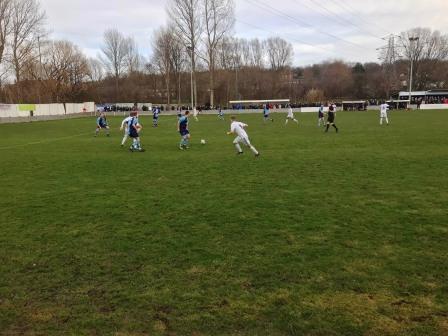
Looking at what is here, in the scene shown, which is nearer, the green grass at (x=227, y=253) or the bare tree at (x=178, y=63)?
the green grass at (x=227, y=253)

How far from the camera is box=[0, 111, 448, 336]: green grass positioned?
13.4 feet

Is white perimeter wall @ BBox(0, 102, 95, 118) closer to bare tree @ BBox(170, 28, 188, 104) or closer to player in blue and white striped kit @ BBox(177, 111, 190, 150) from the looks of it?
bare tree @ BBox(170, 28, 188, 104)

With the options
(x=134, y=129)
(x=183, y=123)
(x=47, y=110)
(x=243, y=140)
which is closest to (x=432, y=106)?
(x=183, y=123)

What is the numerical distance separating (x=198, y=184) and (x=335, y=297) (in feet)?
21.5

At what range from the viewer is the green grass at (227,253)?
4078 millimetres

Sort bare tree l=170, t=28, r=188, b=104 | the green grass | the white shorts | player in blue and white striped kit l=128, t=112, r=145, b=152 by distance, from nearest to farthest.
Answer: the green grass → the white shorts → player in blue and white striped kit l=128, t=112, r=145, b=152 → bare tree l=170, t=28, r=188, b=104

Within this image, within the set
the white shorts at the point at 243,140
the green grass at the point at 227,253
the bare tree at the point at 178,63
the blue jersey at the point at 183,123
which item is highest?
the bare tree at the point at 178,63

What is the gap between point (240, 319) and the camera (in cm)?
404

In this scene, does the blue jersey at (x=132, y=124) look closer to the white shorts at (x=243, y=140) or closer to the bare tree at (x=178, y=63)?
the white shorts at (x=243, y=140)

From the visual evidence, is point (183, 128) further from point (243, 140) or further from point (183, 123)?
point (243, 140)

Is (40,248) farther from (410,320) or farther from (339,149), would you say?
(339,149)

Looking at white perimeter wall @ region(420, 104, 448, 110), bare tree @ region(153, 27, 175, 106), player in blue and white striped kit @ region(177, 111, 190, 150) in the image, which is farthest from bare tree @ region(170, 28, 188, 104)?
player in blue and white striped kit @ region(177, 111, 190, 150)

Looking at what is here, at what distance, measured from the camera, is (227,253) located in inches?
227

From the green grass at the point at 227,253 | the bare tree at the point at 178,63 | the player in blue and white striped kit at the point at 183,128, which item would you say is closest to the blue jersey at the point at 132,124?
the player in blue and white striped kit at the point at 183,128
